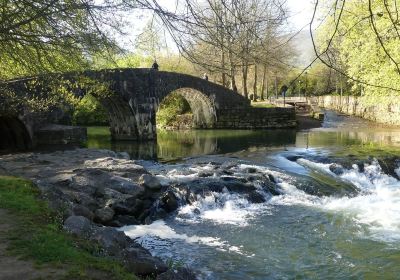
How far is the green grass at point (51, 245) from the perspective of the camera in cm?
496

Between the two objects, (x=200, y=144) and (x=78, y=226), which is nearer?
(x=78, y=226)

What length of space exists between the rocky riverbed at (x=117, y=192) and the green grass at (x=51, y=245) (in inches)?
10.9

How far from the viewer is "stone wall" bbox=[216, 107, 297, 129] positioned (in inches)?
1259

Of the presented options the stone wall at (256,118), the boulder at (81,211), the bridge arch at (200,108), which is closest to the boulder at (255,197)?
the boulder at (81,211)

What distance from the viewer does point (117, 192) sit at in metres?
10.3

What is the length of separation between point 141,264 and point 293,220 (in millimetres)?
5353

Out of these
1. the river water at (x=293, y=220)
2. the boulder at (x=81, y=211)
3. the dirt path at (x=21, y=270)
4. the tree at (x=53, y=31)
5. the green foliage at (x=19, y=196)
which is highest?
the tree at (x=53, y=31)

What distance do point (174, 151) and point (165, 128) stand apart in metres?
15.1

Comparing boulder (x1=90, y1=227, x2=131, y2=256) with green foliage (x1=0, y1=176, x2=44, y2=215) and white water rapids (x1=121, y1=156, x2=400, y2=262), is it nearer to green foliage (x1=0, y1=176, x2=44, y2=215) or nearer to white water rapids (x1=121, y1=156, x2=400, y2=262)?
green foliage (x1=0, y1=176, x2=44, y2=215)

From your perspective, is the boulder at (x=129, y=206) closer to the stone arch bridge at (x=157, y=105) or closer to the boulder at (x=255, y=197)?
the boulder at (x=255, y=197)

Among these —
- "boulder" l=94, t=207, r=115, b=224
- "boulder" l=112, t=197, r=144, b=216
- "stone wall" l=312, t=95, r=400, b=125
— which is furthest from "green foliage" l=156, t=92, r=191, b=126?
"boulder" l=94, t=207, r=115, b=224

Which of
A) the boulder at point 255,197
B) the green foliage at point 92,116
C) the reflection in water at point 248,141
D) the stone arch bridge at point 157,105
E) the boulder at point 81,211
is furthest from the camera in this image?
the green foliage at point 92,116

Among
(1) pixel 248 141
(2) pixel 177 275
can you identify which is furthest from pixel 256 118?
(2) pixel 177 275

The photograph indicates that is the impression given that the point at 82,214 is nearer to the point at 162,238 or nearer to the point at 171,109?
the point at 162,238
